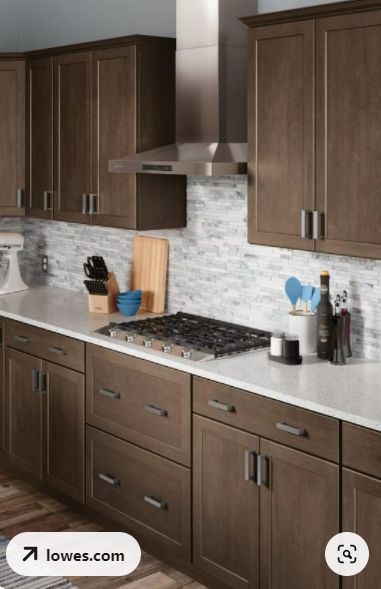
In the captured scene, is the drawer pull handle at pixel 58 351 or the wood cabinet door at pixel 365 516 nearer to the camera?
the wood cabinet door at pixel 365 516

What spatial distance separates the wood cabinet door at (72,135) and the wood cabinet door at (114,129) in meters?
0.08

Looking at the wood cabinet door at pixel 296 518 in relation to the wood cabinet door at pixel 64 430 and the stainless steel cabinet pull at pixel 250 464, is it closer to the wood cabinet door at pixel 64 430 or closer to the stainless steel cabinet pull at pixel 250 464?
the stainless steel cabinet pull at pixel 250 464

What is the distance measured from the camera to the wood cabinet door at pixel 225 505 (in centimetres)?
332

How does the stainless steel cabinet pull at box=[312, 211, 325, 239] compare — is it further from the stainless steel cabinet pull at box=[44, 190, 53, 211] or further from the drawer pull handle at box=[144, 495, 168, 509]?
the stainless steel cabinet pull at box=[44, 190, 53, 211]

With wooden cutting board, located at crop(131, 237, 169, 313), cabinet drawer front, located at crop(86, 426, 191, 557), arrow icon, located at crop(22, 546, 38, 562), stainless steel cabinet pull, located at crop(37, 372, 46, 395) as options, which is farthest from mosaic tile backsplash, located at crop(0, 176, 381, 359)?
arrow icon, located at crop(22, 546, 38, 562)

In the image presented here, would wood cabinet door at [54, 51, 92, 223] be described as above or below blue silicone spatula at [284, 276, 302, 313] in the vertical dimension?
above

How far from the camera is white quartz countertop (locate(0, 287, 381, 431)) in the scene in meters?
2.97

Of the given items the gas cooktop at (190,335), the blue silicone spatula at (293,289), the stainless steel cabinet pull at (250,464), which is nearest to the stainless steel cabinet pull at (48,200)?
the gas cooktop at (190,335)

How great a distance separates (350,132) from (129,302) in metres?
1.70

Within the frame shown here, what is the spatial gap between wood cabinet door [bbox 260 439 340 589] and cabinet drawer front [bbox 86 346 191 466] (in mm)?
497

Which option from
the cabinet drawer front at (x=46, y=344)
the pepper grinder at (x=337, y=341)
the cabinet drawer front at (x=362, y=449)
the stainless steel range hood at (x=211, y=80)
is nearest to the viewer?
the cabinet drawer front at (x=362, y=449)

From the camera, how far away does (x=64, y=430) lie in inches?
172

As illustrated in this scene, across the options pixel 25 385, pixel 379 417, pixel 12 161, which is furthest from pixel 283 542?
pixel 12 161

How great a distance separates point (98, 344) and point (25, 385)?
0.78 m
